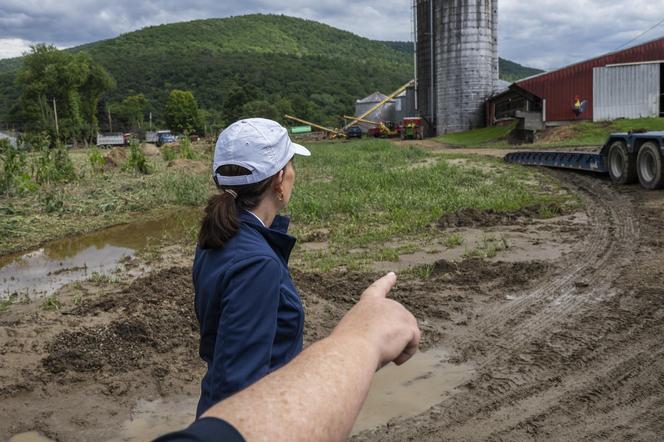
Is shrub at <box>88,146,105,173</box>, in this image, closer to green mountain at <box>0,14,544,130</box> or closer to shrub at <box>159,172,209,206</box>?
shrub at <box>159,172,209,206</box>

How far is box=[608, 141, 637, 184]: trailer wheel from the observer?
1533 cm

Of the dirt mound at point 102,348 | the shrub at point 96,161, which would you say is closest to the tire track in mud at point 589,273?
the dirt mound at point 102,348

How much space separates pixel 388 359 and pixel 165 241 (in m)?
10.4

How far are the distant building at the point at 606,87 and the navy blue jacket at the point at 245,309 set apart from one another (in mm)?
36333

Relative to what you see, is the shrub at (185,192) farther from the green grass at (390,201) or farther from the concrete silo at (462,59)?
the concrete silo at (462,59)

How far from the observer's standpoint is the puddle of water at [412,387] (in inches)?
181

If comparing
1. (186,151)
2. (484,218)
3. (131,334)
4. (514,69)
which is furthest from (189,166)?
(514,69)

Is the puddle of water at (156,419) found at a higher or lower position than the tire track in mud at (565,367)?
lower

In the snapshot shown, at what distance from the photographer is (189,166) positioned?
25734mm

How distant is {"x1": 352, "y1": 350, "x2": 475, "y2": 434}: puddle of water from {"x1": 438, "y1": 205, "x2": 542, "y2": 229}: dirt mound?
587cm

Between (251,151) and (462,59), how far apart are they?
45508 mm

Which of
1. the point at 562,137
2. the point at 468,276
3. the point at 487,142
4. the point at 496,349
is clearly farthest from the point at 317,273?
the point at 487,142

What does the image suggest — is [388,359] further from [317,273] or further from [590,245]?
[590,245]

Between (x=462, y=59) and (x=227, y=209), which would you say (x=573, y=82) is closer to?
(x=462, y=59)
